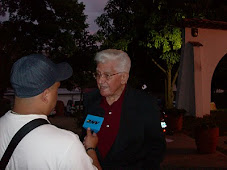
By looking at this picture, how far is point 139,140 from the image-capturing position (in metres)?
2.96

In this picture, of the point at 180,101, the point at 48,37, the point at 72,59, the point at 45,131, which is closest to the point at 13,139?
Result: the point at 45,131

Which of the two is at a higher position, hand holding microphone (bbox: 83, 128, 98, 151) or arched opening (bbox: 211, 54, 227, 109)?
hand holding microphone (bbox: 83, 128, 98, 151)

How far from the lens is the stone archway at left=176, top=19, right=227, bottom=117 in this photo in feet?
56.0

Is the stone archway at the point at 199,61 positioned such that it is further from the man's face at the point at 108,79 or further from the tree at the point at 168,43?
the man's face at the point at 108,79

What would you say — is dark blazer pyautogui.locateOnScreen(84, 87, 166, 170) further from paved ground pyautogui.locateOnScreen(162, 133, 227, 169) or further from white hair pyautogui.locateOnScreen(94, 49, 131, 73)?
paved ground pyautogui.locateOnScreen(162, 133, 227, 169)

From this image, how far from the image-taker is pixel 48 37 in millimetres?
30188

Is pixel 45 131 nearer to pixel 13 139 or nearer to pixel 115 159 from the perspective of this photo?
pixel 13 139

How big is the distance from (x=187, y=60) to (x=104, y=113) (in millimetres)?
15452

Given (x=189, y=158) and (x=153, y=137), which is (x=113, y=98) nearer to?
(x=153, y=137)

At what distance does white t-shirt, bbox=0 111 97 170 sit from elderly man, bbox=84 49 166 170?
50.1 inches

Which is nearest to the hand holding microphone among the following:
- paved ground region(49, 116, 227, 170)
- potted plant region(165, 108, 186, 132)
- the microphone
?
the microphone

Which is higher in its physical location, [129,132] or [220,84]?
[129,132]

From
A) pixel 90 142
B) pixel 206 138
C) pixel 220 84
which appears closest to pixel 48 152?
pixel 90 142

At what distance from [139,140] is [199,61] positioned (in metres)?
15.2
